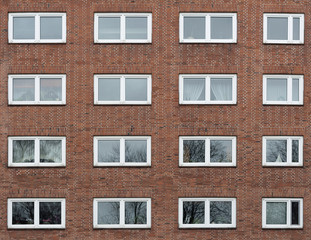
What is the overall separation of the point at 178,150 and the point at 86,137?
4.04 m

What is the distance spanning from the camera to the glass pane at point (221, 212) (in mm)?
18062

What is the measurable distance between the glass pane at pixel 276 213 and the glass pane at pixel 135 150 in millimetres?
5927

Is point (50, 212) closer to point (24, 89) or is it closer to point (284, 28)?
point (24, 89)

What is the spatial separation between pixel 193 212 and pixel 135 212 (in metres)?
2.55

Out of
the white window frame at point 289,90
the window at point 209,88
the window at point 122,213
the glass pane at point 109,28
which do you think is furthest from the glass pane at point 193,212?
the glass pane at point 109,28

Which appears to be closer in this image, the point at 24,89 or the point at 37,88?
the point at 37,88

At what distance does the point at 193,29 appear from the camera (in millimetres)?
18281

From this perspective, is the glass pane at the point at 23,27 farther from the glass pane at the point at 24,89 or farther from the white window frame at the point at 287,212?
the white window frame at the point at 287,212

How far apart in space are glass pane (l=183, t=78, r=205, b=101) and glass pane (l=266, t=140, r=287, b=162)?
11.9 ft

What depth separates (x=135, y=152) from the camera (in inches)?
711

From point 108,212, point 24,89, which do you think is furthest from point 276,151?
point 24,89

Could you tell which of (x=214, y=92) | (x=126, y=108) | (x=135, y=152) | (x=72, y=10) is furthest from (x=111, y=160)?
(x=72, y=10)

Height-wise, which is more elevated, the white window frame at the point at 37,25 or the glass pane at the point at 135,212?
the white window frame at the point at 37,25

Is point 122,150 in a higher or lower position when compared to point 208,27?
lower
